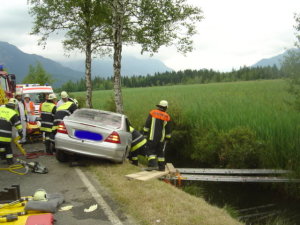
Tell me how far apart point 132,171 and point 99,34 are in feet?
41.3

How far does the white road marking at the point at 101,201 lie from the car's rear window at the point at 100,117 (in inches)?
53.0

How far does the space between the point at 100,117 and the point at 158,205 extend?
344cm

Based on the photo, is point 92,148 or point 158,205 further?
point 92,148

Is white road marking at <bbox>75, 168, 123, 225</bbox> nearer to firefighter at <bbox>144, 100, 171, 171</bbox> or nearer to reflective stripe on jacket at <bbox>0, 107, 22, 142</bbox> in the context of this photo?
firefighter at <bbox>144, 100, 171, 171</bbox>

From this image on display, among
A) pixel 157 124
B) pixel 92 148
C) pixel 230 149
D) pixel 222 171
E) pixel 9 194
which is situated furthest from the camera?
pixel 230 149

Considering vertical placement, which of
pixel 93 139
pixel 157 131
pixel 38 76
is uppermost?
pixel 38 76

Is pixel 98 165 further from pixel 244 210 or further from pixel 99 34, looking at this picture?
pixel 99 34

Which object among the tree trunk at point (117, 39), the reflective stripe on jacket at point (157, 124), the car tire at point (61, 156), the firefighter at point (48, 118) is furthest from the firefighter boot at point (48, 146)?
the tree trunk at point (117, 39)

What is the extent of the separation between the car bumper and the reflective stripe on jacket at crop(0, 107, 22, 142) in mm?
1432

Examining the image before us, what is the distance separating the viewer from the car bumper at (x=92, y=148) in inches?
271

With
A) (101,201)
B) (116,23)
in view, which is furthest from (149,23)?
(101,201)

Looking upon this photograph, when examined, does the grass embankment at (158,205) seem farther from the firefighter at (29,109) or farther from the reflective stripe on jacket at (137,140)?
the firefighter at (29,109)

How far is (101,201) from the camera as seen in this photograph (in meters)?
5.11

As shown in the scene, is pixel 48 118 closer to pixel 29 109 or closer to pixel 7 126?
pixel 7 126
